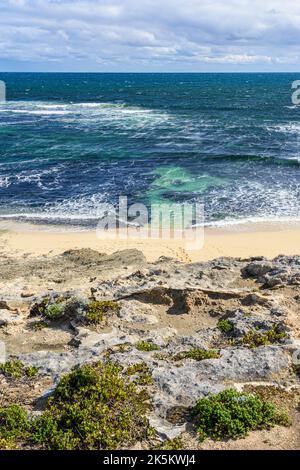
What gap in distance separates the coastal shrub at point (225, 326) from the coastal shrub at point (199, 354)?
102cm

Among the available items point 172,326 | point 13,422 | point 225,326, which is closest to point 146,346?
point 172,326

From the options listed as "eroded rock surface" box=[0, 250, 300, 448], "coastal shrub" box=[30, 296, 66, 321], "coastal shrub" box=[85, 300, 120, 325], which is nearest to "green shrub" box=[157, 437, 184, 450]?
"eroded rock surface" box=[0, 250, 300, 448]

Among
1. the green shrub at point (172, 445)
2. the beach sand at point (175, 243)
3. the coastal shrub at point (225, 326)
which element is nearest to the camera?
the green shrub at point (172, 445)

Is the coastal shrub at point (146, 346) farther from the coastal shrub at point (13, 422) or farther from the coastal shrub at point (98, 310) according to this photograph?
the coastal shrub at point (13, 422)

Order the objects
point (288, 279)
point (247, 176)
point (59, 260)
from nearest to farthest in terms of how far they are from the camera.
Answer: point (288, 279)
point (59, 260)
point (247, 176)

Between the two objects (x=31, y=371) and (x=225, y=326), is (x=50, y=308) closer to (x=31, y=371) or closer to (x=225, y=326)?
(x=31, y=371)

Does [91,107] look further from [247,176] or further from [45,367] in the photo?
[45,367]

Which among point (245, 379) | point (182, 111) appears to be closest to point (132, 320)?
point (245, 379)

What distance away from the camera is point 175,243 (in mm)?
23047

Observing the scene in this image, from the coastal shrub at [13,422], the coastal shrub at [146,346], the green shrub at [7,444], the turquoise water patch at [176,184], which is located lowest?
the green shrub at [7,444]

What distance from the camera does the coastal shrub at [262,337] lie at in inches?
413

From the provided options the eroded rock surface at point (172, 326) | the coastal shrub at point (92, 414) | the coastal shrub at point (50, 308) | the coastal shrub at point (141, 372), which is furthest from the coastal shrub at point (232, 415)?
the coastal shrub at point (50, 308)

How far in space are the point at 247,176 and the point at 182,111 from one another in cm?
4067

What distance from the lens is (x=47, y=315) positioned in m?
12.4
